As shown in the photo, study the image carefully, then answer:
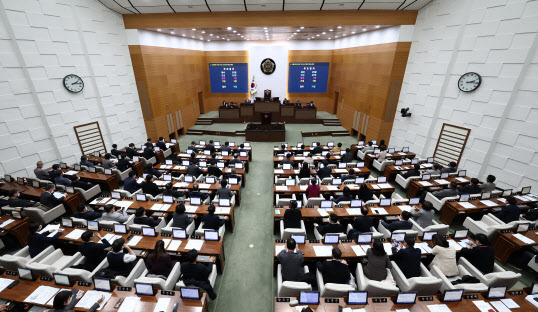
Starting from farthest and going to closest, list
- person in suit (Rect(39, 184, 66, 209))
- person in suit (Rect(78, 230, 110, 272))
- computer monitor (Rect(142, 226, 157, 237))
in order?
person in suit (Rect(39, 184, 66, 209))
computer monitor (Rect(142, 226, 157, 237))
person in suit (Rect(78, 230, 110, 272))

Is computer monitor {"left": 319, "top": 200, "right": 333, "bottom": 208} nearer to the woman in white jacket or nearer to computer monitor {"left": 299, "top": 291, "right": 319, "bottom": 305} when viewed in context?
the woman in white jacket

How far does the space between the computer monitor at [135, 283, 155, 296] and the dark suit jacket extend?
4.30 m

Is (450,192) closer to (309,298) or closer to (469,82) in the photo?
(469,82)

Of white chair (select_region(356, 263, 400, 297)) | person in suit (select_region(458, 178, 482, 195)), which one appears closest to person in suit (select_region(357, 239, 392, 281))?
white chair (select_region(356, 263, 400, 297))

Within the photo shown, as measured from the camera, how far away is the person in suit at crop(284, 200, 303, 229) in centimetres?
514

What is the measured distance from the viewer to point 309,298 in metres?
3.35

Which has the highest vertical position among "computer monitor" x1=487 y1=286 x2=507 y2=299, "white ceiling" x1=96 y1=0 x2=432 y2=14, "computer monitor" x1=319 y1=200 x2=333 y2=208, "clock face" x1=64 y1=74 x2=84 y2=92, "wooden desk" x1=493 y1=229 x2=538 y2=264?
"white ceiling" x1=96 y1=0 x2=432 y2=14

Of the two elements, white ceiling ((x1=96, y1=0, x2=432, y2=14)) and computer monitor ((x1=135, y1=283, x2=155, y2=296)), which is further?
white ceiling ((x1=96, y1=0, x2=432, y2=14))

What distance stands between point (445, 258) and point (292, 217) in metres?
2.96

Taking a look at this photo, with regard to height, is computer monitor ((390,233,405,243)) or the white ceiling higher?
the white ceiling

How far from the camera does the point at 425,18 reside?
30.7 ft

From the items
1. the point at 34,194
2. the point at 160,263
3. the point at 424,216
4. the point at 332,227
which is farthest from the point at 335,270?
the point at 34,194

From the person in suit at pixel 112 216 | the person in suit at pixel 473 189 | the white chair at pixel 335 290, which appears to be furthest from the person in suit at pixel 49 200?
the person in suit at pixel 473 189

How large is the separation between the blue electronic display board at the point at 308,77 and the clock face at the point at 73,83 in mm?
13289
